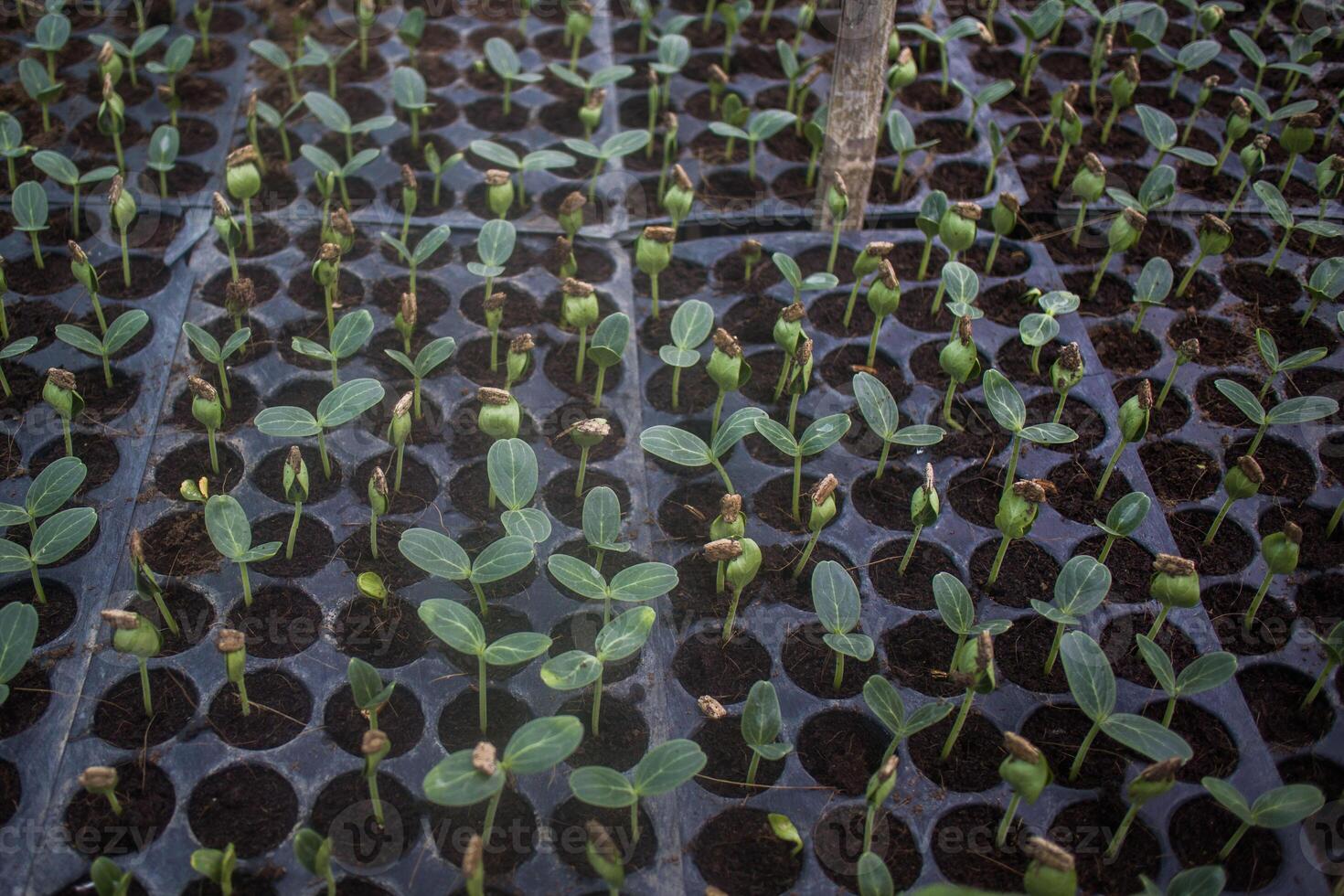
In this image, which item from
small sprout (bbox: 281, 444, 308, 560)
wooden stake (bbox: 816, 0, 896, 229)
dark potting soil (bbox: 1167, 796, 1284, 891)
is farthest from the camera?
wooden stake (bbox: 816, 0, 896, 229)

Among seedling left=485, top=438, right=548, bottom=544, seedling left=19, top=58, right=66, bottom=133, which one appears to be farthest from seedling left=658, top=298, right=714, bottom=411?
seedling left=19, top=58, right=66, bottom=133

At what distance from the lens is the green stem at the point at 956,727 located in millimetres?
1294

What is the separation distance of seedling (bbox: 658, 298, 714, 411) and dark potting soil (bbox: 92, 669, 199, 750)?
0.78 meters

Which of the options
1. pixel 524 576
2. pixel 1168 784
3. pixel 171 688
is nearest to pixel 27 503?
pixel 171 688

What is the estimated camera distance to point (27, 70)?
1991 millimetres

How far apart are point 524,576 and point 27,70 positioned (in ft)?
4.53

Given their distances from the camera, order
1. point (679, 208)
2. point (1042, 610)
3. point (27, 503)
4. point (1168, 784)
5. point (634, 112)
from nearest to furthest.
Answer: point (1168, 784)
point (1042, 610)
point (27, 503)
point (679, 208)
point (634, 112)

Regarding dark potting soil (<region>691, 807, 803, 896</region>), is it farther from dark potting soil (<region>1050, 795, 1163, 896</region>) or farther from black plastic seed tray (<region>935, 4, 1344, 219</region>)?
black plastic seed tray (<region>935, 4, 1344, 219</region>)

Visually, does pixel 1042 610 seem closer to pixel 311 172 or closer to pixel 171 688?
pixel 171 688

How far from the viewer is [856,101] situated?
1.78 metres

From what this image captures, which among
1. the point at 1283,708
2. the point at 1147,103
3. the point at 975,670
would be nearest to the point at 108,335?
the point at 975,670

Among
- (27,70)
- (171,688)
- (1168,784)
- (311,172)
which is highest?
(27,70)

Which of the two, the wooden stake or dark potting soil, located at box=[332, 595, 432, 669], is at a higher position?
the wooden stake

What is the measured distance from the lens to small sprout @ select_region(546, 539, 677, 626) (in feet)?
4.45
